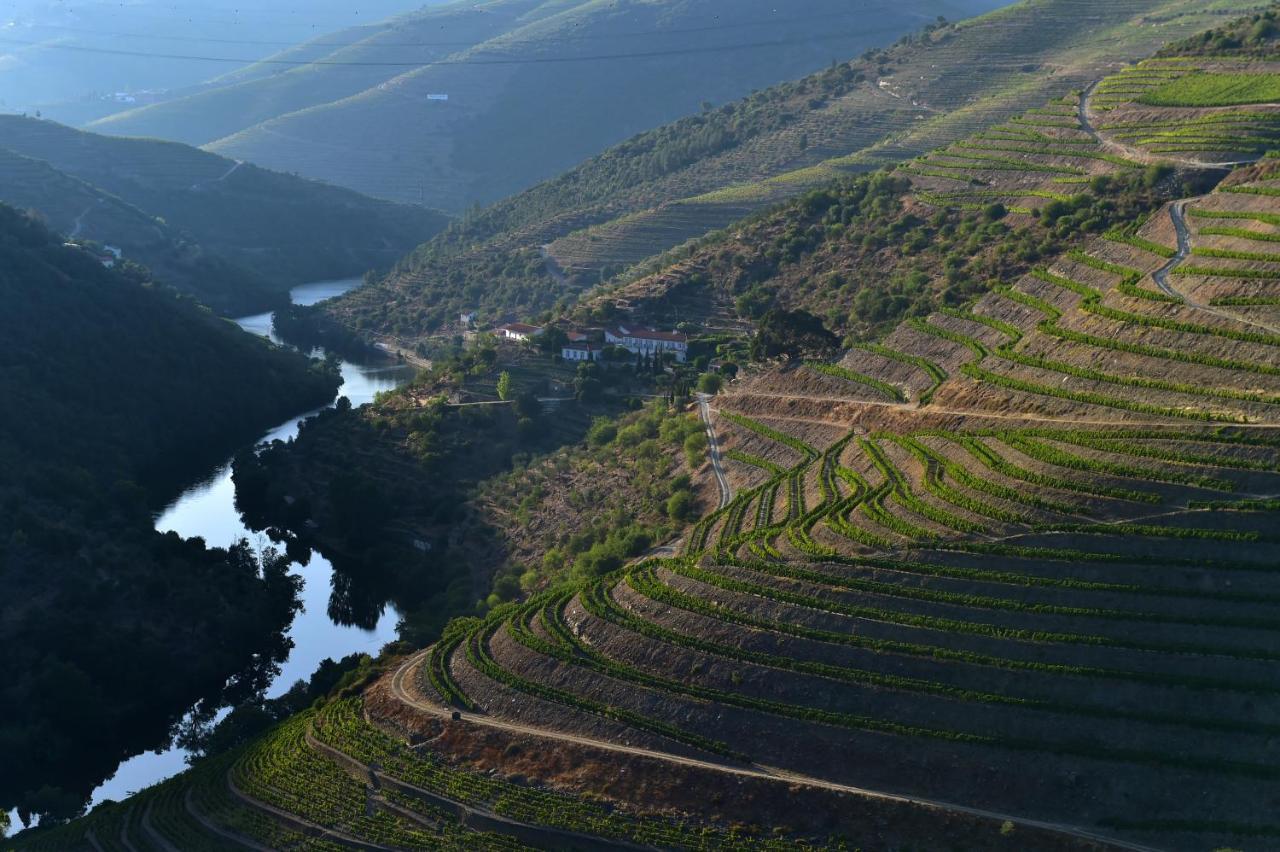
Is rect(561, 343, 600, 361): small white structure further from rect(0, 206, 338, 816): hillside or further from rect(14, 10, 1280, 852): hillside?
rect(0, 206, 338, 816): hillside

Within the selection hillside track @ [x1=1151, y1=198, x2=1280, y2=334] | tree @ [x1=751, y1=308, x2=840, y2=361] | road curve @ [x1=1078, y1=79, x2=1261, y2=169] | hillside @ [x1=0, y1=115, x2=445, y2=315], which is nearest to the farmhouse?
tree @ [x1=751, y1=308, x2=840, y2=361]

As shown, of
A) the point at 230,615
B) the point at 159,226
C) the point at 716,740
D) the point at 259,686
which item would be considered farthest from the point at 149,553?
the point at 159,226

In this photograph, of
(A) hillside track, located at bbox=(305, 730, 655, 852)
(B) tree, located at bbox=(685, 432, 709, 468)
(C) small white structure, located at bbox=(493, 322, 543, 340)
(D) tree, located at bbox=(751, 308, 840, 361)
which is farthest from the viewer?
(C) small white structure, located at bbox=(493, 322, 543, 340)

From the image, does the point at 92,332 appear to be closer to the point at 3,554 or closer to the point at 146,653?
the point at 3,554

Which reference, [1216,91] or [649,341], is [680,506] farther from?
[1216,91]

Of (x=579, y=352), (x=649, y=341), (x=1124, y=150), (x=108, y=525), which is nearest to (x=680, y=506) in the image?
(x=649, y=341)
